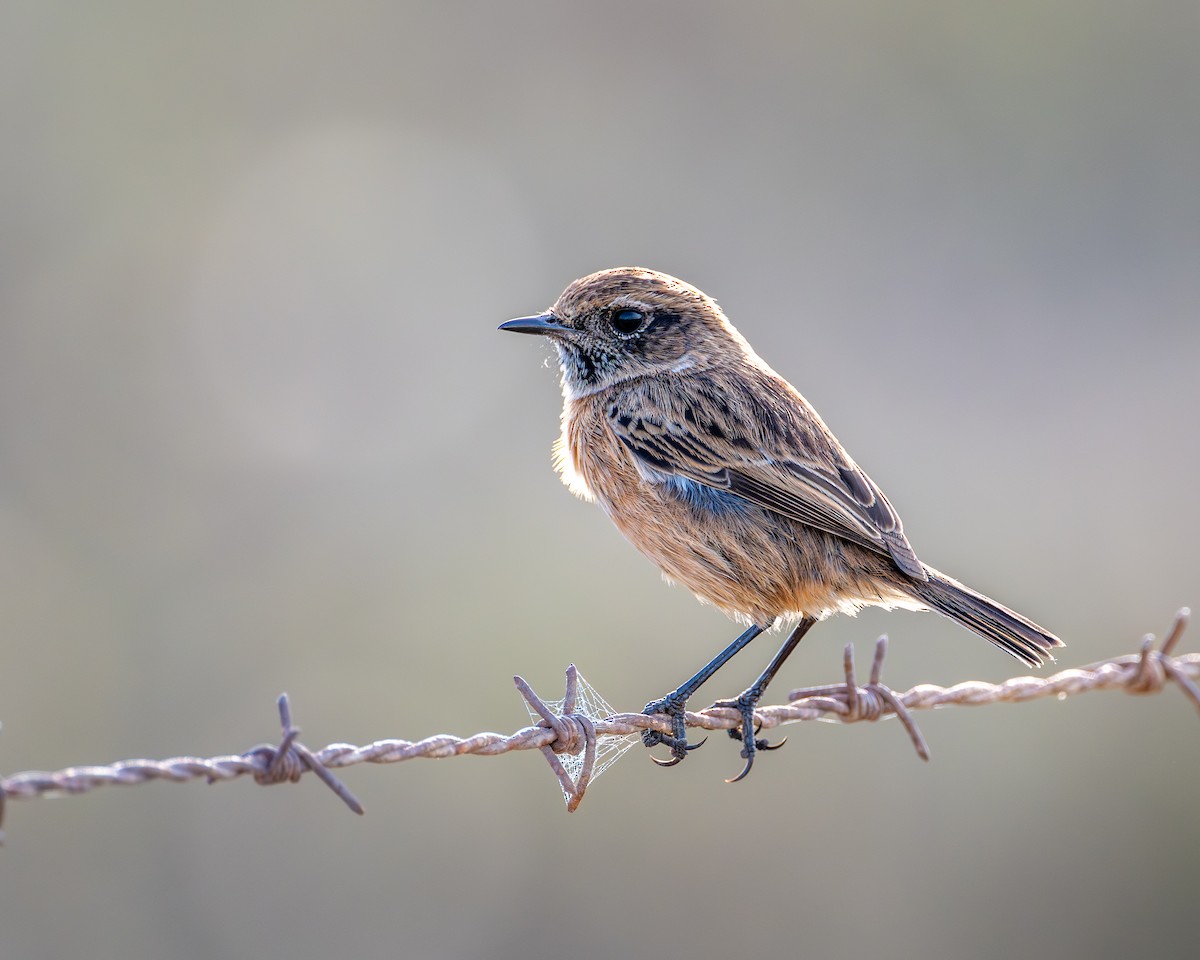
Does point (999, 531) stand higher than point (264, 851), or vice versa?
point (999, 531)

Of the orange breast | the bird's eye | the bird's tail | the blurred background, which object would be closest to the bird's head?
the bird's eye

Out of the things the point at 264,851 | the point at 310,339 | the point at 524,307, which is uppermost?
the point at 524,307

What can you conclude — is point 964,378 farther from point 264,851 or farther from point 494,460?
point 264,851

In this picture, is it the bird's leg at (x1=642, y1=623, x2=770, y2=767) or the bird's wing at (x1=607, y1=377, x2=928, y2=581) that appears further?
the bird's wing at (x1=607, y1=377, x2=928, y2=581)

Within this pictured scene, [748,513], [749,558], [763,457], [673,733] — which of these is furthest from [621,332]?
[673,733]

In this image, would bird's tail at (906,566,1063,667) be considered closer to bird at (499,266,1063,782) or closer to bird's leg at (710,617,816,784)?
bird at (499,266,1063,782)

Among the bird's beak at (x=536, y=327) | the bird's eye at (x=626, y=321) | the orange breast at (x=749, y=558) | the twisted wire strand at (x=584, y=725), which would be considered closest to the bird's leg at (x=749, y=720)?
the twisted wire strand at (x=584, y=725)

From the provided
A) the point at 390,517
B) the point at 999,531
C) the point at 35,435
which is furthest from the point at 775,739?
the point at 35,435

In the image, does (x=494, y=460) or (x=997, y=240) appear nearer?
(x=494, y=460)
